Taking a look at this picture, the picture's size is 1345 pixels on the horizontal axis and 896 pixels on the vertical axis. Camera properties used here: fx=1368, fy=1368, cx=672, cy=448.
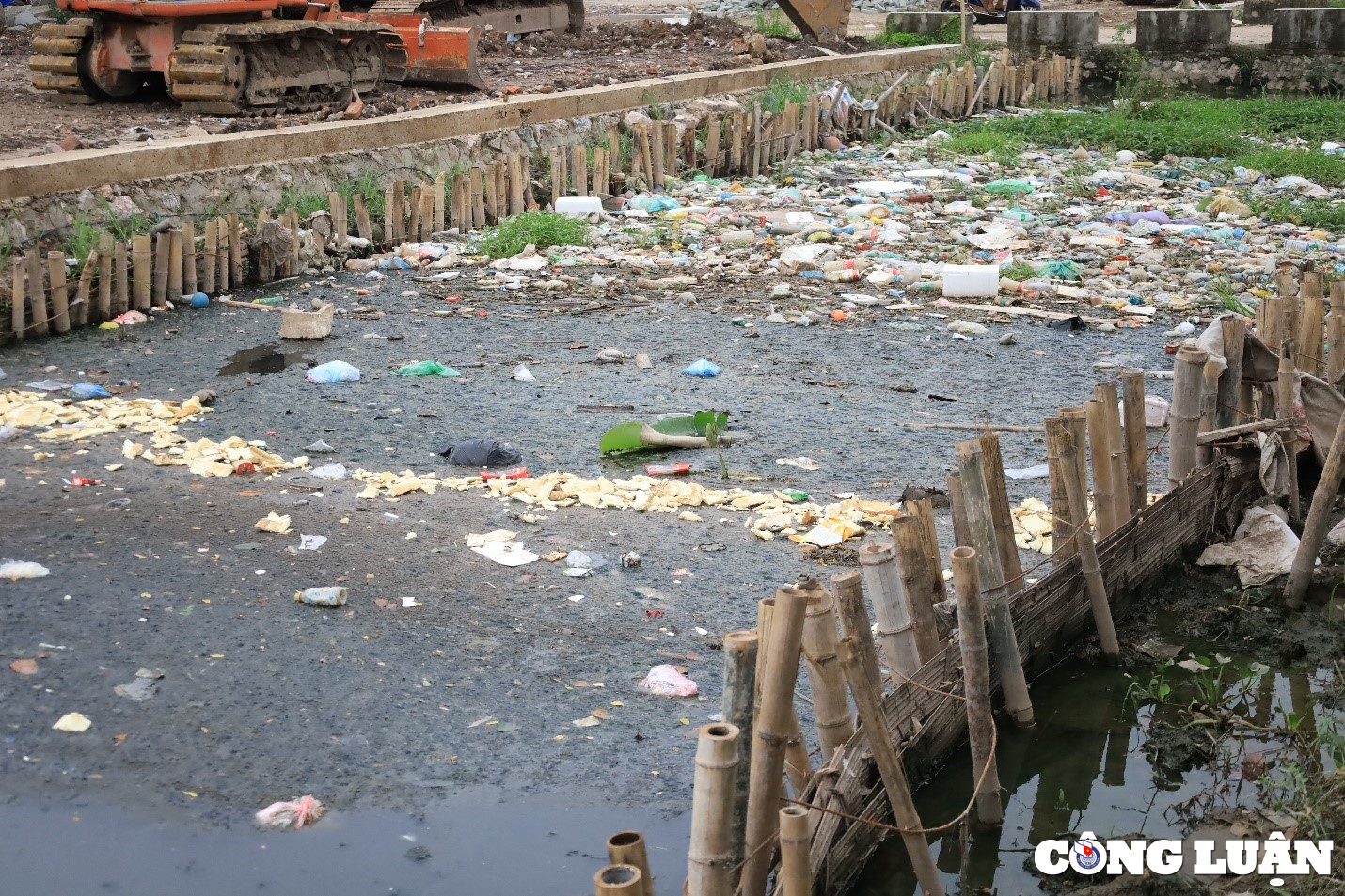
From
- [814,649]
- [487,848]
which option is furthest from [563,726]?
[814,649]

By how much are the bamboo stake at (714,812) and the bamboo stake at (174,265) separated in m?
5.97

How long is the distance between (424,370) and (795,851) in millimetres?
4409

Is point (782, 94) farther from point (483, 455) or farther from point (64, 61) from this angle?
point (483, 455)

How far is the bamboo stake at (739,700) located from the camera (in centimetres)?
227

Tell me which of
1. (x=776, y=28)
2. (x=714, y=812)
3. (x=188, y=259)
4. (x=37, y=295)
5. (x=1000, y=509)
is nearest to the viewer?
(x=714, y=812)

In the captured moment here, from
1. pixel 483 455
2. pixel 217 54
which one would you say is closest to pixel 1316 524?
pixel 483 455

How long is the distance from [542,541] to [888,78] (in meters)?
13.4

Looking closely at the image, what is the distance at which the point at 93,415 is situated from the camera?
18.1ft

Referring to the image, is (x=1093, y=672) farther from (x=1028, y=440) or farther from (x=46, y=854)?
(x=46, y=854)

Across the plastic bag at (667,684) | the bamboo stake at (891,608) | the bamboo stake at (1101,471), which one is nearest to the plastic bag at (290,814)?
the plastic bag at (667,684)

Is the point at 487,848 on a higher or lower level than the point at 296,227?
lower

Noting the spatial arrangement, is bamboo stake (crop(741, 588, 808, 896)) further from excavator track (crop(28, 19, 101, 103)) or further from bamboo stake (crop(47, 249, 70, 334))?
excavator track (crop(28, 19, 101, 103))

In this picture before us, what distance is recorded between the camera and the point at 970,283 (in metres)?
7.63

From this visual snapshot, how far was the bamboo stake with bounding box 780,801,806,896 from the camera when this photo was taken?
212 cm
